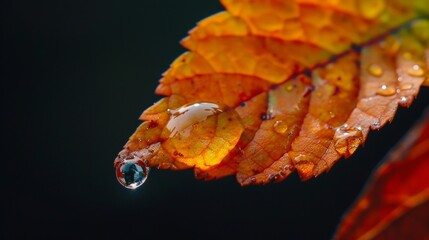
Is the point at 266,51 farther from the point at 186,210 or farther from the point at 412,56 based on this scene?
the point at 186,210

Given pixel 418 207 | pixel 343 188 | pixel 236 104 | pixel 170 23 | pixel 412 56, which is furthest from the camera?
pixel 170 23

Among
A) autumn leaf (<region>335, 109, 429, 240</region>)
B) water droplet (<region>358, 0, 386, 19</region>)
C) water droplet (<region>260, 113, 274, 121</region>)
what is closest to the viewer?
autumn leaf (<region>335, 109, 429, 240</region>)

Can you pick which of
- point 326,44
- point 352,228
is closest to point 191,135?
point 326,44

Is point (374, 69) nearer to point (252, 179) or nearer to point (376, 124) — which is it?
point (376, 124)

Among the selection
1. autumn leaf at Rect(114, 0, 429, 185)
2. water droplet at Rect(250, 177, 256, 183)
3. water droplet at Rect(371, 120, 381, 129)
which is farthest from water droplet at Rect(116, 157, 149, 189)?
water droplet at Rect(371, 120, 381, 129)

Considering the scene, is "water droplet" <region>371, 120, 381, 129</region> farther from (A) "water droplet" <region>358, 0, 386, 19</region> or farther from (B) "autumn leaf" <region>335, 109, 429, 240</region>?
(B) "autumn leaf" <region>335, 109, 429, 240</region>

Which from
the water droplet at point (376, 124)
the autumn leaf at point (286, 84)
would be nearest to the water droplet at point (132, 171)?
the autumn leaf at point (286, 84)
